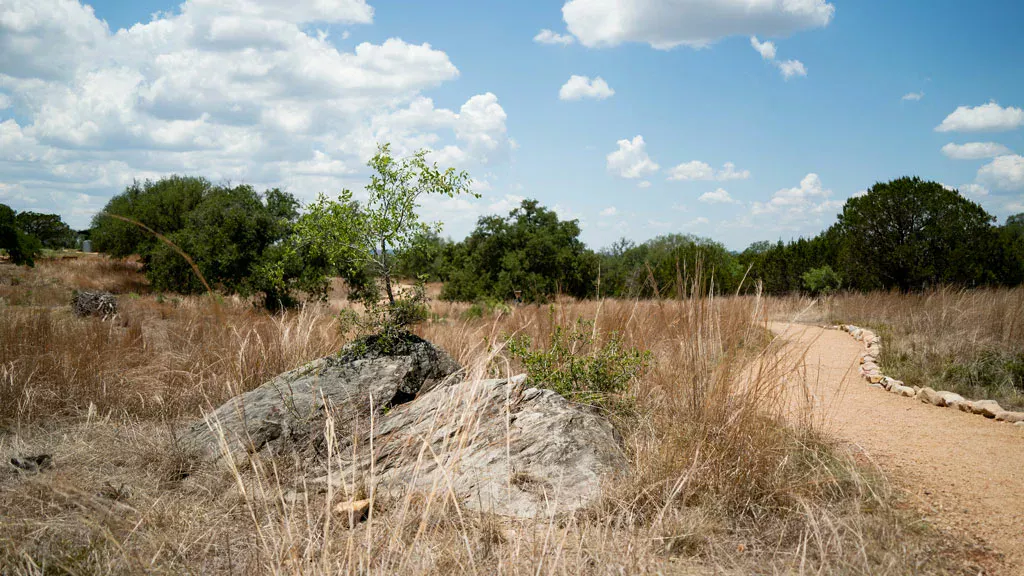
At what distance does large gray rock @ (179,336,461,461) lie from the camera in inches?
147

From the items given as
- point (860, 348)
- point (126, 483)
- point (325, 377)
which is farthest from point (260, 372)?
point (860, 348)

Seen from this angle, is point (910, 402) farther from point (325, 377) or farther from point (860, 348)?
point (325, 377)

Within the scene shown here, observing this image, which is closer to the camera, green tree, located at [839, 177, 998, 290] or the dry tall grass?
the dry tall grass

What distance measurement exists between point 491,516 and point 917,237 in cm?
1413

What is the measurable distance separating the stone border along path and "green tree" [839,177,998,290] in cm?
529

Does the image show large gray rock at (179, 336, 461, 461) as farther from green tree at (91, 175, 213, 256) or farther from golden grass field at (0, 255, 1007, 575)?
green tree at (91, 175, 213, 256)

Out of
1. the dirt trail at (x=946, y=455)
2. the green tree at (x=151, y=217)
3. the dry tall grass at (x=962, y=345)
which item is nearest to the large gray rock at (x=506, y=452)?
the dirt trail at (x=946, y=455)

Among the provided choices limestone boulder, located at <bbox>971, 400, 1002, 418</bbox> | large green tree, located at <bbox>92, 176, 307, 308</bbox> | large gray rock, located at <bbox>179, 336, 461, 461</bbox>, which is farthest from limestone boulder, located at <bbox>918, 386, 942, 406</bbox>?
large green tree, located at <bbox>92, 176, 307, 308</bbox>

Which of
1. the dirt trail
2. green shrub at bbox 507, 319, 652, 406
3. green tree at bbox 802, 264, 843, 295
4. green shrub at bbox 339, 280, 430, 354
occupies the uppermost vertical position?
green tree at bbox 802, 264, 843, 295

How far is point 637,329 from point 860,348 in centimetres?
545

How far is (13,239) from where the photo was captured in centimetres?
1326

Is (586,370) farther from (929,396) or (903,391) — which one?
(903,391)

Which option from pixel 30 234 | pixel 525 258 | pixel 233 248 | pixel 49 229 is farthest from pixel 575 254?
pixel 49 229

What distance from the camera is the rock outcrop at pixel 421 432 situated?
10.3ft
